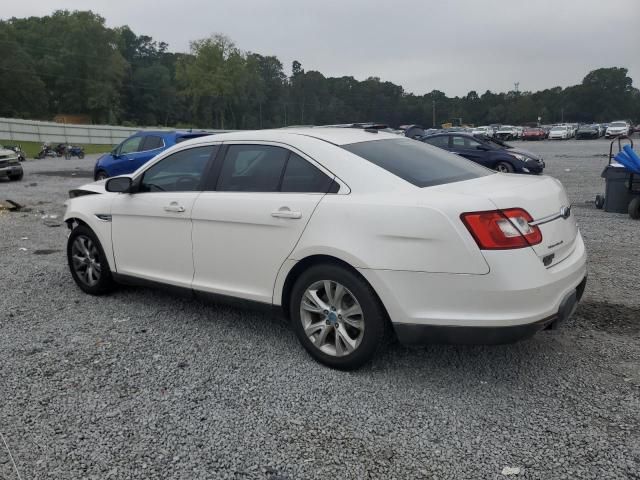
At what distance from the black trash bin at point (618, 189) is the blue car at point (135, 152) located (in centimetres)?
953

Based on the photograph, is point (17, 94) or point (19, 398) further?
point (17, 94)

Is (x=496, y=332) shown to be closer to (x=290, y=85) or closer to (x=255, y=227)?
(x=255, y=227)

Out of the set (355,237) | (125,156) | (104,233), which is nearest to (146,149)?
(125,156)

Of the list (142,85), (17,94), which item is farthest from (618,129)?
(142,85)

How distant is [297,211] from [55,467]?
2027mm

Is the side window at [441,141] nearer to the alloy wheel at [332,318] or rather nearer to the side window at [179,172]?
the side window at [179,172]

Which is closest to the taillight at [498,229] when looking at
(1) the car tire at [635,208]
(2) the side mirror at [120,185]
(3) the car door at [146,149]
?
(2) the side mirror at [120,185]

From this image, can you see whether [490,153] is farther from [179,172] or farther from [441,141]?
[179,172]

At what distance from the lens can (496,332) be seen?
10.4ft

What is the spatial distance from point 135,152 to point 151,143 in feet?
1.94

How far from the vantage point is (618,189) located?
10039 mm

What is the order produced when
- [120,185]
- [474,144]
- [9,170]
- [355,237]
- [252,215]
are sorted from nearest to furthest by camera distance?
[355,237], [252,215], [120,185], [474,144], [9,170]

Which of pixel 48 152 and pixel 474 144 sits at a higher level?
pixel 474 144

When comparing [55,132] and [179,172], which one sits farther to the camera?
[55,132]
